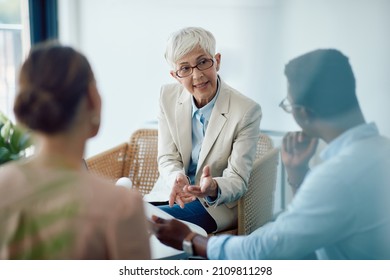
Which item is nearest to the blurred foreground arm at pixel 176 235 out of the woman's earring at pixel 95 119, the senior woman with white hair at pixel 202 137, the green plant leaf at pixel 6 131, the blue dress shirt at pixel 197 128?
the senior woman with white hair at pixel 202 137

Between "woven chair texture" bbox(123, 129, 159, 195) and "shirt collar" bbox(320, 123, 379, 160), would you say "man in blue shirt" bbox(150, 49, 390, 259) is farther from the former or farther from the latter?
"woven chair texture" bbox(123, 129, 159, 195)

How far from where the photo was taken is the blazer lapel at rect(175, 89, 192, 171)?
1580 mm

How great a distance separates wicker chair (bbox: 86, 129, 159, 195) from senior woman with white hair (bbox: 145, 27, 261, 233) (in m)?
0.05

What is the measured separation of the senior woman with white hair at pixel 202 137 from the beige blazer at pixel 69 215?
0.40 metres

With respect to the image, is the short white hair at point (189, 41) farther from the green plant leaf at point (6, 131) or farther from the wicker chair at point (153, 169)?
the green plant leaf at point (6, 131)

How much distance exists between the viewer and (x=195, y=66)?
4.94ft

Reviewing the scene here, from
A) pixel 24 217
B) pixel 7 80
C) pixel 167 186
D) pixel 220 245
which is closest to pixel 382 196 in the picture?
pixel 220 245

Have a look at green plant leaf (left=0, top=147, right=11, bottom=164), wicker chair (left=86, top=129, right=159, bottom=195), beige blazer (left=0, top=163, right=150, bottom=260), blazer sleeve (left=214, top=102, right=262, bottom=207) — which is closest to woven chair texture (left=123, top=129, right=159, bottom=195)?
wicker chair (left=86, top=129, right=159, bottom=195)

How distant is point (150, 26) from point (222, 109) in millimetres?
334

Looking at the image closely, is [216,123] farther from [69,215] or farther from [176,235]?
[69,215]

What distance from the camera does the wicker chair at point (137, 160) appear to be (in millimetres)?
1608

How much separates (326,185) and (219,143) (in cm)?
43

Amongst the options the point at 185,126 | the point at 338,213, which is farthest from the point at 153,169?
the point at 338,213
